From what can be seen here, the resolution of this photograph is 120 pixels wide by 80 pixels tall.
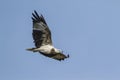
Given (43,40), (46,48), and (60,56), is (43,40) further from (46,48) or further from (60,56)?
(60,56)

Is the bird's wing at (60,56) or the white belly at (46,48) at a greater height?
the white belly at (46,48)

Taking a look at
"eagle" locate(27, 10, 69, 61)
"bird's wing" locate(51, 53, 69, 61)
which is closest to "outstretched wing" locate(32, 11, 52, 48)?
"eagle" locate(27, 10, 69, 61)

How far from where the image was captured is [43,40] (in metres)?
27.6

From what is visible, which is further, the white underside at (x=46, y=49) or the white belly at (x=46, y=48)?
the white belly at (x=46, y=48)

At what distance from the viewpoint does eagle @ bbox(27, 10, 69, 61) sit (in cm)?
2403

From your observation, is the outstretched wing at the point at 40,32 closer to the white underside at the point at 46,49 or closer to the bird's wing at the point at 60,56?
the white underside at the point at 46,49

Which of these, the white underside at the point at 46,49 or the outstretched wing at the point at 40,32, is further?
the outstretched wing at the point at 40,32

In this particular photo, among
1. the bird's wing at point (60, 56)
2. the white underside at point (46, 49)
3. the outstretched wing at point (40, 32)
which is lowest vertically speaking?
the bird's wing at point (60, 56)

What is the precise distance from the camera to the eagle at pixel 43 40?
78.8 feet

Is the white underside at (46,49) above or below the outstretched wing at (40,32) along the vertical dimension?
below

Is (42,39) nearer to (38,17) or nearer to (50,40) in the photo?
(50,40)

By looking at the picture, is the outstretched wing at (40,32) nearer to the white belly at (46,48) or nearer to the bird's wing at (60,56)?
the white belly at (46,48)

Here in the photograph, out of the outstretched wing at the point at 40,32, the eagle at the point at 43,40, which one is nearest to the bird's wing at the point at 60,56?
the eagle at the point at 43,40

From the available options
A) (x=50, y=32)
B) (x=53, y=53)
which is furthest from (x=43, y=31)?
(x=53, y=53)
